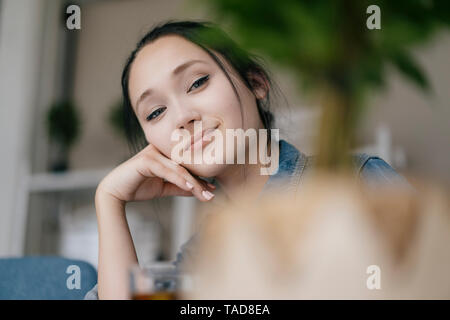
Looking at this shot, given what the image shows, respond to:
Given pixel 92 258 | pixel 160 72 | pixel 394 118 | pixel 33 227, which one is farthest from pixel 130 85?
pixel 33 227

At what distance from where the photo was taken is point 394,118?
1733 mm

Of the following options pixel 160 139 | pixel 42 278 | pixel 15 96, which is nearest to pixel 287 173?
pixel 160 139

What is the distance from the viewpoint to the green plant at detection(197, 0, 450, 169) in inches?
11.3

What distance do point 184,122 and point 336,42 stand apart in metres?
0.27

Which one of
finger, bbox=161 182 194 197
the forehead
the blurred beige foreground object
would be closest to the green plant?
the blurred beige foreground object

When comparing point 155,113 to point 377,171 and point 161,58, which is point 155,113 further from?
point 377,171

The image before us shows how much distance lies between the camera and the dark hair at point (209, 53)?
575 mm

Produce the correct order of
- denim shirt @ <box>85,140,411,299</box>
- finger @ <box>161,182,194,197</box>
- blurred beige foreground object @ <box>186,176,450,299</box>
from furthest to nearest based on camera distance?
finger @ <box>161,182,194,197</box> → denim shirt @ <box>85,140,411,299</box> → blurred beige foreground object @ <box>186,176,450,299</box>

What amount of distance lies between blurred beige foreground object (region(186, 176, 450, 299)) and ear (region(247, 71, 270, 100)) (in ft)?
1.19

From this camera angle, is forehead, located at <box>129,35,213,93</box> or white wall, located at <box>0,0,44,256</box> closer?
forehead, located at <box>129,35,213,93</box>

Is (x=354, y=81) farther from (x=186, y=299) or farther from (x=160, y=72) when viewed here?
(x=160, y=72)

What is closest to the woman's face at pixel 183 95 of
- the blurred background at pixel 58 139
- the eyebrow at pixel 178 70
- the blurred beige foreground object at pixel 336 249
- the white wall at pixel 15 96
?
the eyebrow at pixel 178 70

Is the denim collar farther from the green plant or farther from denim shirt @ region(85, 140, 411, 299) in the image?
the green plant

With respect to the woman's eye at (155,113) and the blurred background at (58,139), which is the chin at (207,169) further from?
the blurred background at (58,139)
